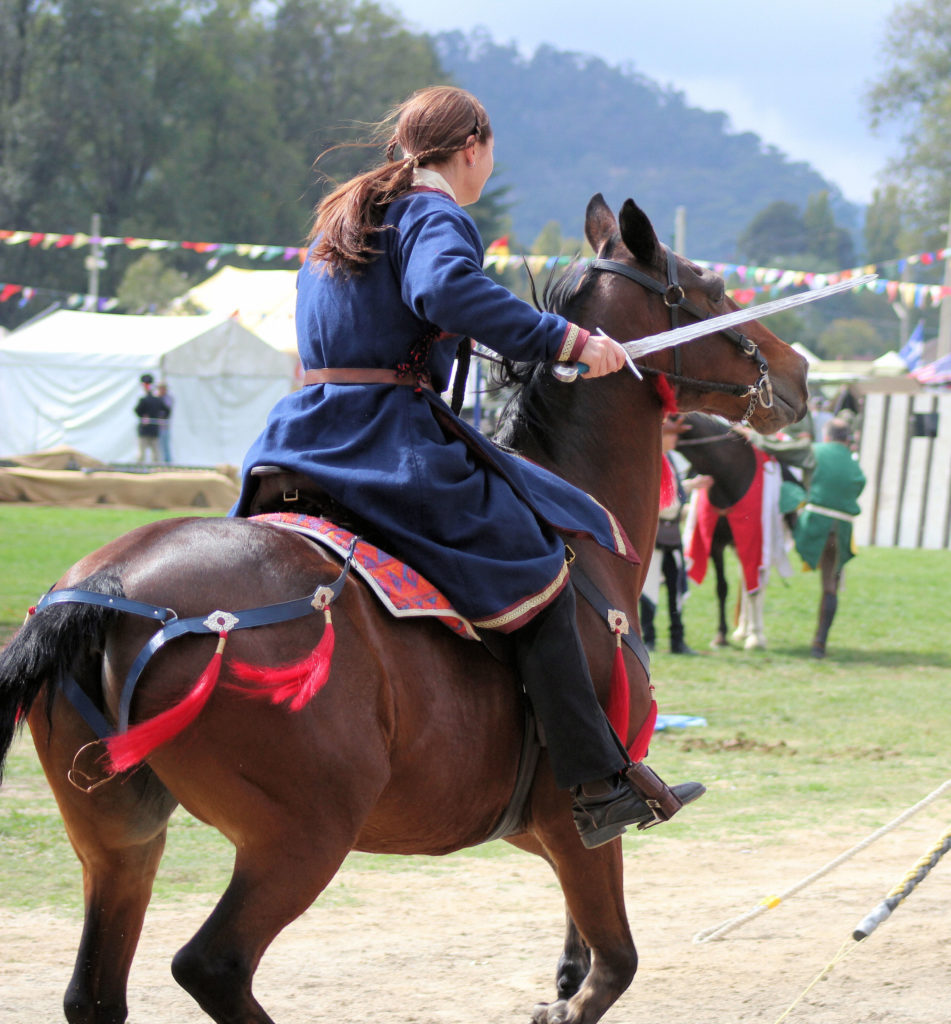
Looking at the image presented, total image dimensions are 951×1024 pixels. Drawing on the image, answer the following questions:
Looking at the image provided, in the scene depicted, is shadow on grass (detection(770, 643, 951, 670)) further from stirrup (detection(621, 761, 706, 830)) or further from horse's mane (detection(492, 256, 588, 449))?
stirrup (detection(621, 761, 706, 830))

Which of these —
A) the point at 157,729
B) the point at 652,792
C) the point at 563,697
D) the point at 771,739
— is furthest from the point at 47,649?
the point at 771,739

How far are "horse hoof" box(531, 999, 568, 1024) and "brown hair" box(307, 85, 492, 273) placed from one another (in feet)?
6.42

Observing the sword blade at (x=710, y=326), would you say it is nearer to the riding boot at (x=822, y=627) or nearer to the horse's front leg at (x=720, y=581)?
the riding boot at (x=822, y=627)

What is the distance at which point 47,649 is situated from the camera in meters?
2.53

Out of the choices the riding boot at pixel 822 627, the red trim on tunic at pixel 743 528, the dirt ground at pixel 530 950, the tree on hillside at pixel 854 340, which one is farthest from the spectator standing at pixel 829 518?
the tree on hillside at pixel 854 340

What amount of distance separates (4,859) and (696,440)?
6749 millimetres

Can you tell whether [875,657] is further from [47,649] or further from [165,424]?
[165,424]

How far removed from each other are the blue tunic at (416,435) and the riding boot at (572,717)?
0.29 ft

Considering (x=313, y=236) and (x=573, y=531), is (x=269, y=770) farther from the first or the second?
(x=313, y=236)

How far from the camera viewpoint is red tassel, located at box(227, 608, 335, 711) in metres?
2.53

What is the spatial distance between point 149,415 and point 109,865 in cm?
2288

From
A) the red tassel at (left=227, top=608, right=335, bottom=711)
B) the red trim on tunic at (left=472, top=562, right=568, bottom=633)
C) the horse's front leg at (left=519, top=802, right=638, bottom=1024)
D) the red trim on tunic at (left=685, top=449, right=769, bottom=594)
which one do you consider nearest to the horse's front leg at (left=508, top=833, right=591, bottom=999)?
the horse's front leg at (left=519, top=802, right=638, bottom=1024)

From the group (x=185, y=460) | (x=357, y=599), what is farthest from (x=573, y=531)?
(x=185, y=460)

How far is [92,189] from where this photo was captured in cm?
5619
